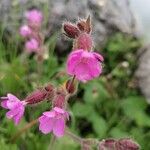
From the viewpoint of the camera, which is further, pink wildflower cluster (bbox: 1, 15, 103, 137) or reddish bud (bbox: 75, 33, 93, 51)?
reddish bud (bbox: 75, 33, 93, 51)

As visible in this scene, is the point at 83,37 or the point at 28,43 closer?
the point at 83,37

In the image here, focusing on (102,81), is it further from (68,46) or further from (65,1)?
(65,1)

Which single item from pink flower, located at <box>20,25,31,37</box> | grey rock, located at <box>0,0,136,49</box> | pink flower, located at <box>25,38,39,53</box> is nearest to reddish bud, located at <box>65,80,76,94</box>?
pink flower, located at <box>25,38,39,53</box>

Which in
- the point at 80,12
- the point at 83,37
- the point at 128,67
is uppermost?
the point at 83,37

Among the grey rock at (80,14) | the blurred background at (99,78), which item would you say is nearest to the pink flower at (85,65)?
the blurred background at (99,78)

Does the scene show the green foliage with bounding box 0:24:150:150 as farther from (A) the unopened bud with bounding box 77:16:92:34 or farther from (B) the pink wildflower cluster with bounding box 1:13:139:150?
(A) the unopened bud with bounding box 77:16:92:34

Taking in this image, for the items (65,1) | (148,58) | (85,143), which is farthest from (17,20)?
(85,143)
